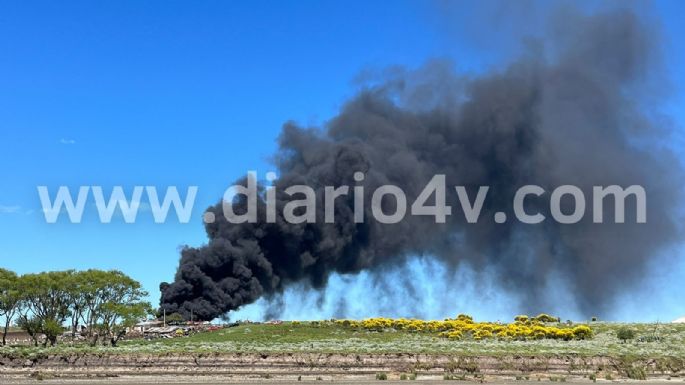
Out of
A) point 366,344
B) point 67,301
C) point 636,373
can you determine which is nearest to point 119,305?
point 67,301

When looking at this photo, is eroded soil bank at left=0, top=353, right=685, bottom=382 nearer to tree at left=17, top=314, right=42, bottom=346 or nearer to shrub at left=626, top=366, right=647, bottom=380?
shrub at left=626, top=366, right=647, bottom=380

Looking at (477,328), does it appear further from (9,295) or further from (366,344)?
(9,295)

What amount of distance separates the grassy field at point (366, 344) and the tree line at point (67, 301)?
5131 mm

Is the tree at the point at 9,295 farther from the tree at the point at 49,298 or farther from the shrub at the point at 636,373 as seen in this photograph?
the shrub at the point at 636,373

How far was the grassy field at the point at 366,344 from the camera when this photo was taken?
188 ft

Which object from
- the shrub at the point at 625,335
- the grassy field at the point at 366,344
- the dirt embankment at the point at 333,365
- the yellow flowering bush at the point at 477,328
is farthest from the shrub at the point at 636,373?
the yellow flowering bush at the point at 477,328

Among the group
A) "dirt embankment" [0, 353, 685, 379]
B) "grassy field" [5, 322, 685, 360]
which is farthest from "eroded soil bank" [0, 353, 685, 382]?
"grassy field" [5, 322, 685, 360]

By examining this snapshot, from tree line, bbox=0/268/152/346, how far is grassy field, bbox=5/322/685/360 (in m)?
5.13

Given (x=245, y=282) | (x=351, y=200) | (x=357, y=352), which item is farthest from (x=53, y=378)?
(x=351, y=200)

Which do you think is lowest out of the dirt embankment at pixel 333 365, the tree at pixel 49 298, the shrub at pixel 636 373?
the shrub at pixel 636 373

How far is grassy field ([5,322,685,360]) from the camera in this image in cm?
5738

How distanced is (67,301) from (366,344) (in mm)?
30458

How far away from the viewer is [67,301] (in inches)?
2867

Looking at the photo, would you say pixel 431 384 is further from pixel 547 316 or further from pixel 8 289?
pixel 547 316
